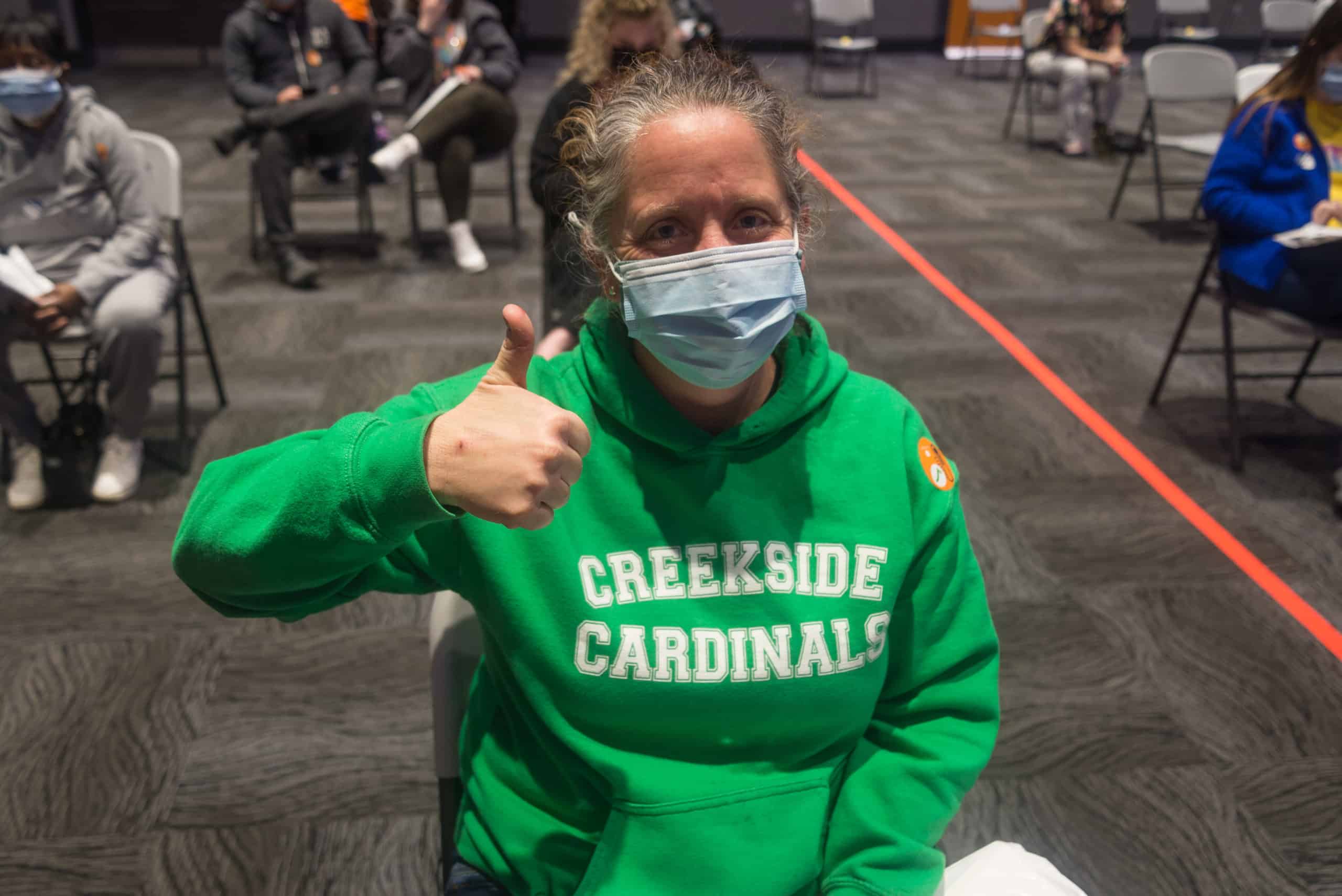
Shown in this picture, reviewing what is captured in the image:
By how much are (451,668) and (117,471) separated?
218cm

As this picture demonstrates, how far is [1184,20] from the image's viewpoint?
430 inches

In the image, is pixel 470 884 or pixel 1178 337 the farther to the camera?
pixel 1178 337

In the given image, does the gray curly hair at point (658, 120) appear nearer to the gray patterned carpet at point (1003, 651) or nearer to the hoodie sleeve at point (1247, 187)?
the gray patterned carpet at point (1003, 651)

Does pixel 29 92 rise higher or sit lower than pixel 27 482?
higher

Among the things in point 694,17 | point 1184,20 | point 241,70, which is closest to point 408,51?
point 241,70

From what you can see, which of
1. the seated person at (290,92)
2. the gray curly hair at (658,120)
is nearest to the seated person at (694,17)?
the seated person at (290,92)

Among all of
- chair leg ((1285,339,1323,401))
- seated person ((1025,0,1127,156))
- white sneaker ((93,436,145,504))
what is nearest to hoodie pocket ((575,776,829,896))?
white sneaker ((93,436,145,504))

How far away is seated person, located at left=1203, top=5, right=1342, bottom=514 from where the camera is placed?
9.22 ft

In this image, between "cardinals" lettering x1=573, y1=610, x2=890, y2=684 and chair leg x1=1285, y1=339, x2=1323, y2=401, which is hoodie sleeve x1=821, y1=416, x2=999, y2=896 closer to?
"cardinals" lettering x1=573, y1=610, x2=890, y2=684

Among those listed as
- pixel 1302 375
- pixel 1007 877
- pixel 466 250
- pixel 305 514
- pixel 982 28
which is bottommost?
pixel 1302 375

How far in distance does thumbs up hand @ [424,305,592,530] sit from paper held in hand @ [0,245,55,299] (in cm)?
236

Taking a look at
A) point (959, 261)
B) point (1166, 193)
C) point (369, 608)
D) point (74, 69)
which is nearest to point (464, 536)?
point (369, 608)

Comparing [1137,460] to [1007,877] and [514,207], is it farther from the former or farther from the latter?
[514,207]

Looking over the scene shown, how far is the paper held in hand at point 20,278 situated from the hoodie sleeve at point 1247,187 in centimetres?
324
